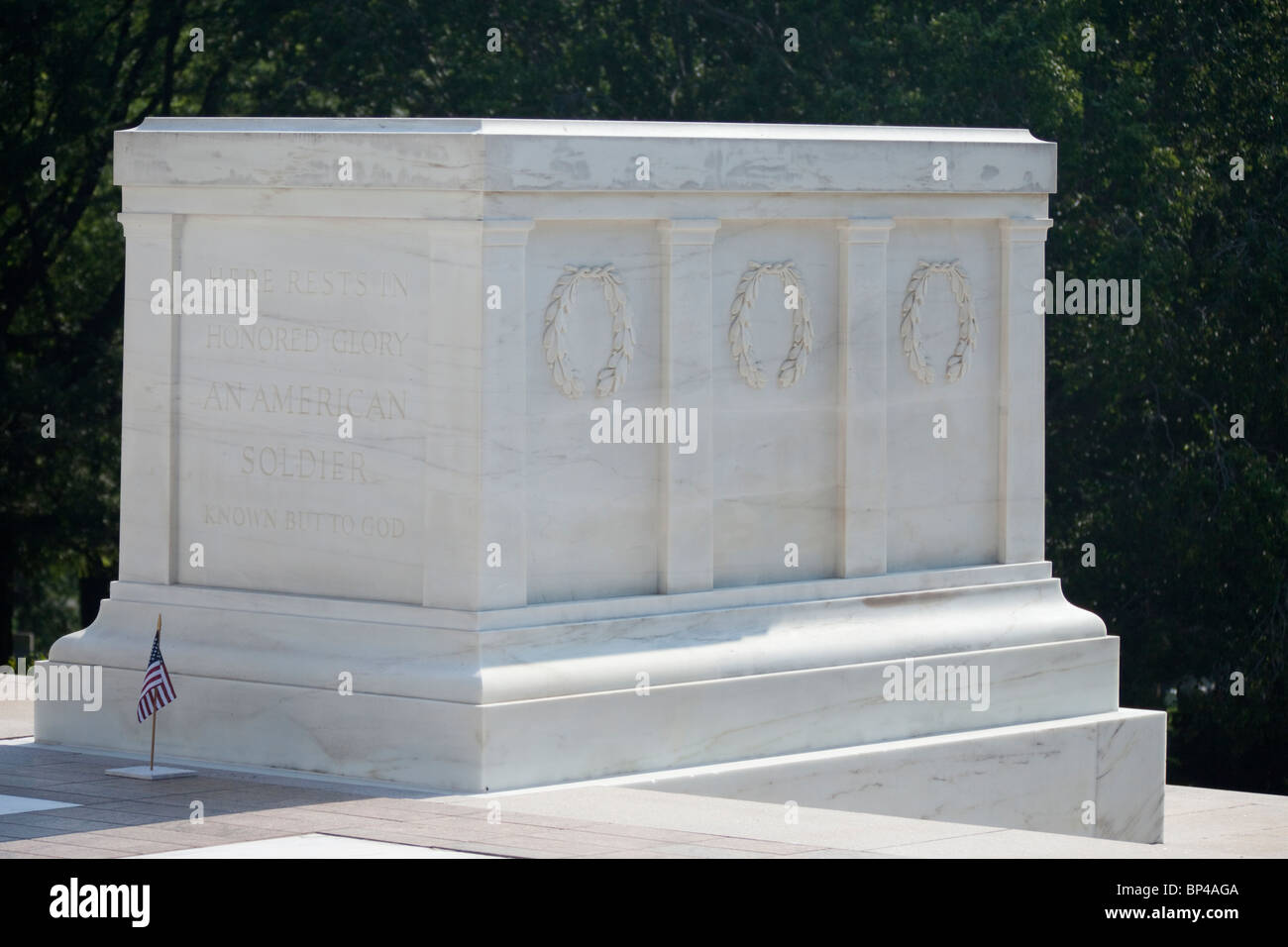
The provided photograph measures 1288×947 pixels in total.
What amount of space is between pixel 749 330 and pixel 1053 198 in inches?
578

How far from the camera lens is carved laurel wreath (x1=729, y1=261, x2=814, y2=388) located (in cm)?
1574

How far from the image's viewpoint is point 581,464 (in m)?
14.9

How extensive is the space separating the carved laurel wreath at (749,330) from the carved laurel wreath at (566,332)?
0.96 meters

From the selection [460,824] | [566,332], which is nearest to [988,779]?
[566,332]

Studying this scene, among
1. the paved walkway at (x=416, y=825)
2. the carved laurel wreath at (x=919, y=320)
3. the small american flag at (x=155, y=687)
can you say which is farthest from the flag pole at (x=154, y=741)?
the carved laurel wreath at (x=919, y=320)

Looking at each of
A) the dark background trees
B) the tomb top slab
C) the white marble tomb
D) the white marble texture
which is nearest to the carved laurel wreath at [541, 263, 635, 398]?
the white marble tomb

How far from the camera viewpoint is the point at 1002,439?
1756 cm

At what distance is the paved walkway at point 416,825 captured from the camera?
12.1m

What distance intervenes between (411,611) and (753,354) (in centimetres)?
318

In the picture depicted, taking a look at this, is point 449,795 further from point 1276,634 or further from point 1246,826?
point 1276,634

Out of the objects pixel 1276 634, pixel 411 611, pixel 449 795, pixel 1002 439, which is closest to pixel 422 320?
pixel 411 611

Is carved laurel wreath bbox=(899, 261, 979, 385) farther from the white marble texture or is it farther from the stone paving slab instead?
the stone paving slab

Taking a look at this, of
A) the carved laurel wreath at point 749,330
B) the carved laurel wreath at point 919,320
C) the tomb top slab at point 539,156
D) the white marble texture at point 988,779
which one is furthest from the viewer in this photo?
the carved laurel wreath at point 919,320

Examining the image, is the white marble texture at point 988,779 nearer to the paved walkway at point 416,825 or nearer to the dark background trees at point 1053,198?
the paved walkway at point 416,825
